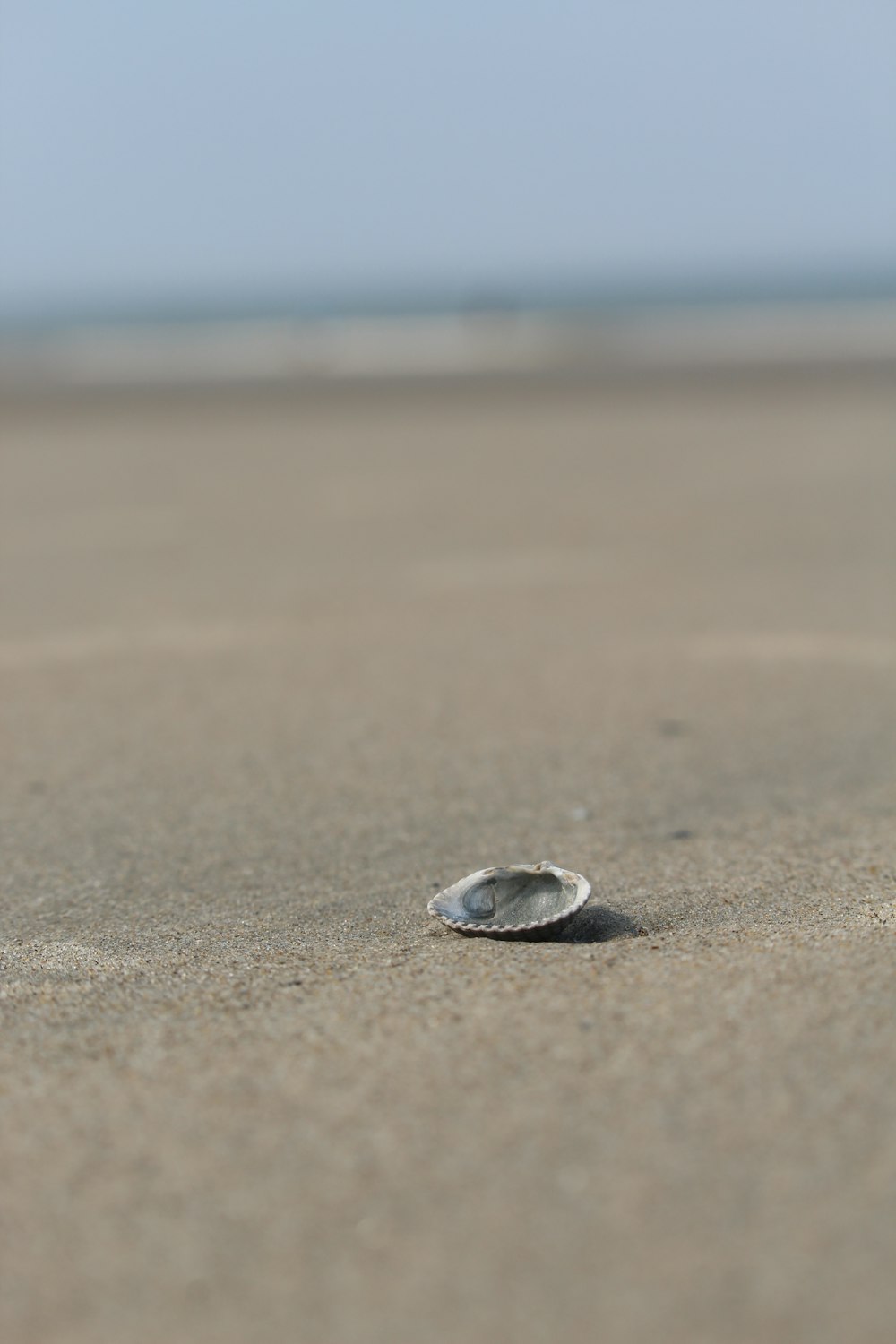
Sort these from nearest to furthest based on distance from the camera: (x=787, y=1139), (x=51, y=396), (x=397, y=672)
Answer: (x=787, y=1139), (x=397, y=672), (x=51, y=396)

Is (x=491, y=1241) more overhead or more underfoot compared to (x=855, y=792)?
more overhead

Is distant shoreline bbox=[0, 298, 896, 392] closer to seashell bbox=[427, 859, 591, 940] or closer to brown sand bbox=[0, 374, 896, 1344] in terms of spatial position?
brown sand bbox=[0, 374, 896, 1344]

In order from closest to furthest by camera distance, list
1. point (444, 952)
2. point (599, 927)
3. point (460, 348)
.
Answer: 1. point (444, 952)
2. point (599, 927)
3. point (460, 348)

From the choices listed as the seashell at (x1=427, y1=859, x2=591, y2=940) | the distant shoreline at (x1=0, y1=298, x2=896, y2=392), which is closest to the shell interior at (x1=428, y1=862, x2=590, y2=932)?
the seashell at (x1=427, y1=859, x2=591, y2=940)

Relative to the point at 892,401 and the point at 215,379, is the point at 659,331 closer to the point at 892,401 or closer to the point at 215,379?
the point at 215,379

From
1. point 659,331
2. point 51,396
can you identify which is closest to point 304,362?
point 51,396

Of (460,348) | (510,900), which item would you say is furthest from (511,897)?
(460,348)

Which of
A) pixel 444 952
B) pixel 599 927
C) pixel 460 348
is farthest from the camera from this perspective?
pixel 460 348

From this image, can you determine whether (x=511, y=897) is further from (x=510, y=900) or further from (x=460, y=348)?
(x=460, y=348)
